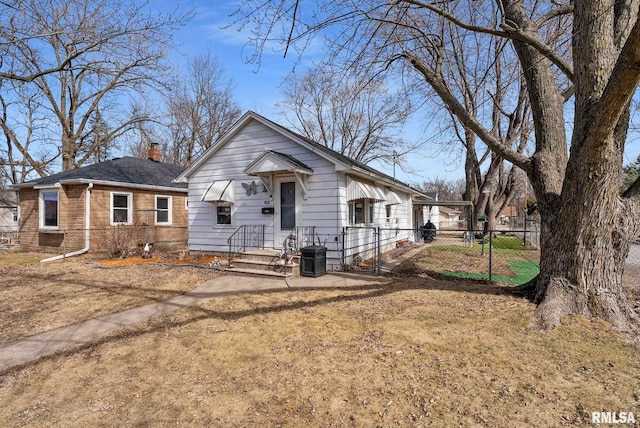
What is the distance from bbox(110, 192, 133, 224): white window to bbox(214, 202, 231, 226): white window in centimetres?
531

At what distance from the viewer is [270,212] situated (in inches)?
418

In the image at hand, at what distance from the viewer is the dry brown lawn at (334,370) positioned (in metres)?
2.96

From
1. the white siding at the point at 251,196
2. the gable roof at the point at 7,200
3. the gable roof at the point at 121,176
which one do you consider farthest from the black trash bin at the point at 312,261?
the gable roof at the point at 7,200

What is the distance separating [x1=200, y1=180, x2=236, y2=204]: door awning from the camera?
11.0 meters

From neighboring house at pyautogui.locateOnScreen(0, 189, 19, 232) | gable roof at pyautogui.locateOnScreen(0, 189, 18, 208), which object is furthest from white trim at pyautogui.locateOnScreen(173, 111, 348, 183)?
neighboring house at pyautogui.locateOnScreen(0, 189, 19, 232)

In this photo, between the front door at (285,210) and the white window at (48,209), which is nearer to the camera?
the front door at (285,210)

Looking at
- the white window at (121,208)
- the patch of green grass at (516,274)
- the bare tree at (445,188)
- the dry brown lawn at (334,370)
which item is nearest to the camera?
the dry brown lawn at (334,370)

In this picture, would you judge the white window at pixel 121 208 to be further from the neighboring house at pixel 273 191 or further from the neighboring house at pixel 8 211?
the neighboring house at pixel 8 211

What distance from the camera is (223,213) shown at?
11.8 m

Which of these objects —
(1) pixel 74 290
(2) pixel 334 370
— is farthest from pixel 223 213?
(2) pixel 334 370

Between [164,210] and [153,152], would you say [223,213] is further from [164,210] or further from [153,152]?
[153,152]

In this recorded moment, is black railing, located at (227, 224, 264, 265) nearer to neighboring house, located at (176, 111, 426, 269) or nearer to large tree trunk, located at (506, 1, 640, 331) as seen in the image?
neighboring house, located at (176, 111, 426, 269)

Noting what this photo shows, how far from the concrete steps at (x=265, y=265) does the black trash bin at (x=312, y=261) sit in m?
0.23

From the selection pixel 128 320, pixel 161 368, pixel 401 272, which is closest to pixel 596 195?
pixel 401 272
